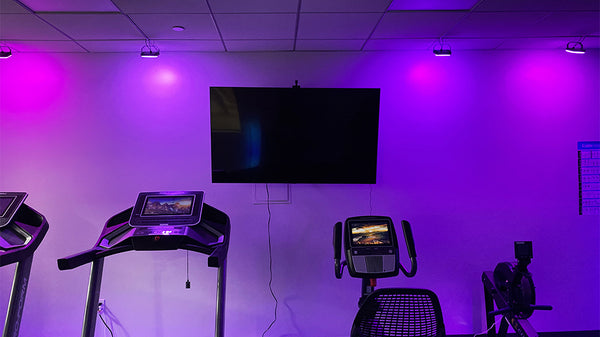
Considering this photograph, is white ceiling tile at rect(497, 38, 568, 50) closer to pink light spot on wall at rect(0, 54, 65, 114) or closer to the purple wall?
the purple wall

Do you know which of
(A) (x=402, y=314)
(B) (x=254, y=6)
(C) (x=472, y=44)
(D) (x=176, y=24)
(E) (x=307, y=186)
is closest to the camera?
(A) (x=402, y=314)

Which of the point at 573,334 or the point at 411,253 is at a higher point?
the point at 411,253

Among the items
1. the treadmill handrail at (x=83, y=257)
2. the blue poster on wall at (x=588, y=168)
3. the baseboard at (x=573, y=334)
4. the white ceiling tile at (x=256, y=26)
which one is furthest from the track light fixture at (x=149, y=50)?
the baseboard at (x=573, y=334)

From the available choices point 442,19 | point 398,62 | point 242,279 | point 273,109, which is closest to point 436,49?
point 398,62

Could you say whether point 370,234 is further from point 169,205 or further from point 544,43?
point 544,43

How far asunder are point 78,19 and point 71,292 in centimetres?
234

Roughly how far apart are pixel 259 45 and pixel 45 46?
1867 millimetres

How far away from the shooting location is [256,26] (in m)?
2.63

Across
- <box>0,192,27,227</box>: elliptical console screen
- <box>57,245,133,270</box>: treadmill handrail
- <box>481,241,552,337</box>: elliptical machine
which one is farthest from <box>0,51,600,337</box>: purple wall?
<box>57,245,133,270</box>: treadmill handrail

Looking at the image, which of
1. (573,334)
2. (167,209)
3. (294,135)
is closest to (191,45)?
(294,135)

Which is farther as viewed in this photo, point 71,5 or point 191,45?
point 191,45

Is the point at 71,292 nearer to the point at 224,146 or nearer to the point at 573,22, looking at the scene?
the point at 224,146

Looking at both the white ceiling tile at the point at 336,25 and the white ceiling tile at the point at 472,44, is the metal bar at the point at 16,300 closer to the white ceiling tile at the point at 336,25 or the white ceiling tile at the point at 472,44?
the white ceiling tile at the point at 336,25

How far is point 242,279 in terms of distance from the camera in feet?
10.4
